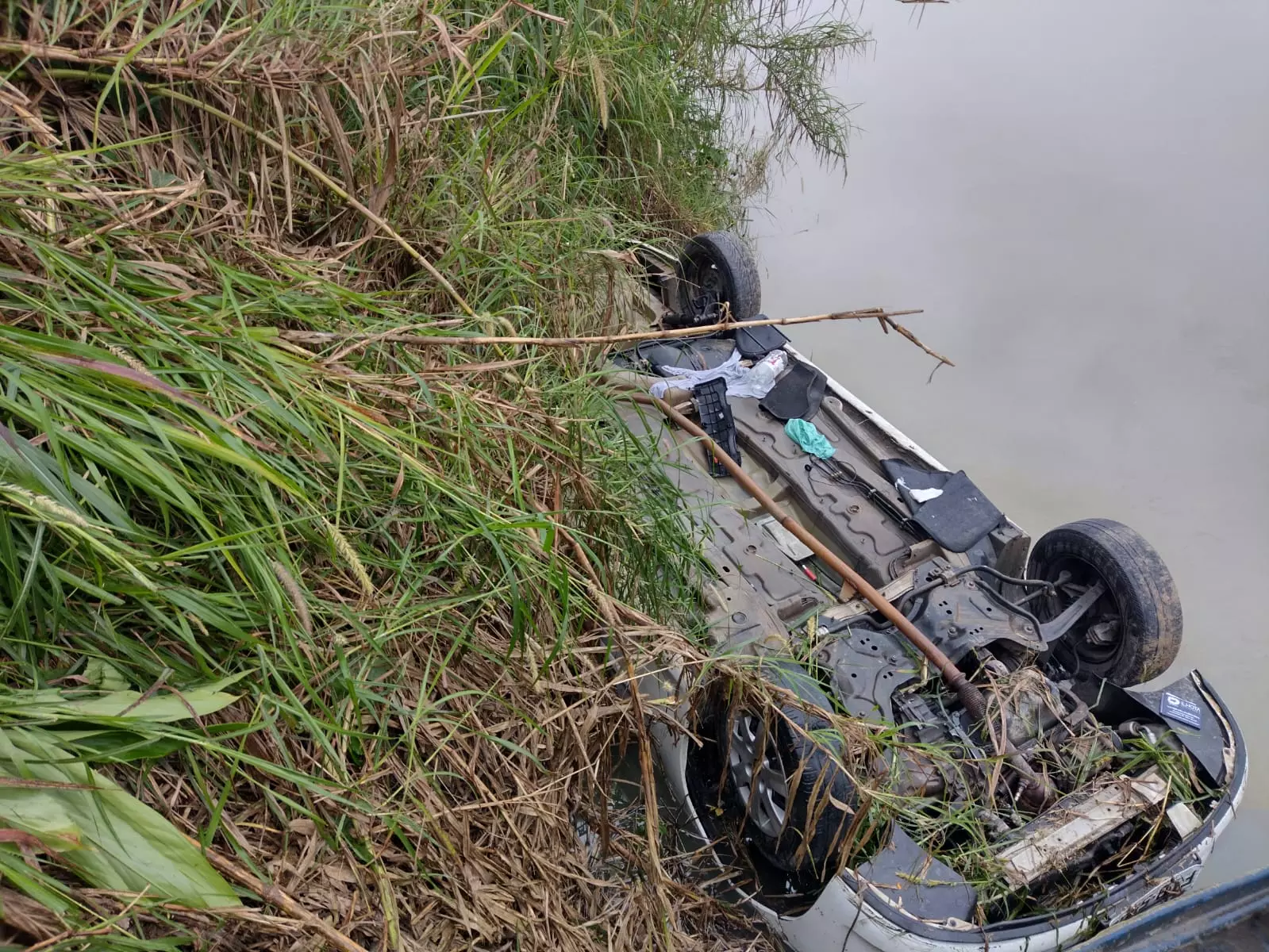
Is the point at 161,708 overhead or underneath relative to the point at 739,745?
overhead

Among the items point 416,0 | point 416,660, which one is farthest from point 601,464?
point 416,0

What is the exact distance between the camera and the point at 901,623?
10.4 ft

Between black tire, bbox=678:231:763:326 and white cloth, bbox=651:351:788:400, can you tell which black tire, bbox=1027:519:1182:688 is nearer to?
white cloth, bbox=651:351:788:400

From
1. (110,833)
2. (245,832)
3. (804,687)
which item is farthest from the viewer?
(804,687)

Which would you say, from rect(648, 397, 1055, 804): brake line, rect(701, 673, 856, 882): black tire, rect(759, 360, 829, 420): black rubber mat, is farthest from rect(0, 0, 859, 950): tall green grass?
rect(759, 360, 829, 420): black rubber mat

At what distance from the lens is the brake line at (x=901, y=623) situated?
2805mm

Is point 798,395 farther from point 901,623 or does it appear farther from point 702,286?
point 901,623

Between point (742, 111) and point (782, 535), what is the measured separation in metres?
4.18

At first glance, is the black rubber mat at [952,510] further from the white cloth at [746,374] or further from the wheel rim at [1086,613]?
the white cloth at [746,374]

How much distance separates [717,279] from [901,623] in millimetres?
2383

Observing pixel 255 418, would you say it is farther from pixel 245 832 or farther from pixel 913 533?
pixel 913 533

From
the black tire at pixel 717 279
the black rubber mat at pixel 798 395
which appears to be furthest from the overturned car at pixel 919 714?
the black tire at pixel 717 279

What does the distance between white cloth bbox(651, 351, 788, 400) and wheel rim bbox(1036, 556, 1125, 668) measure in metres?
1.61

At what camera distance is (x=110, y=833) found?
55.2 inches
